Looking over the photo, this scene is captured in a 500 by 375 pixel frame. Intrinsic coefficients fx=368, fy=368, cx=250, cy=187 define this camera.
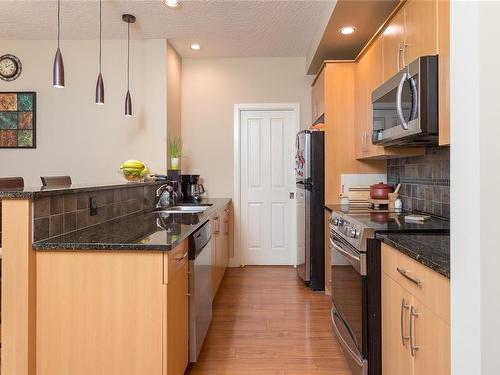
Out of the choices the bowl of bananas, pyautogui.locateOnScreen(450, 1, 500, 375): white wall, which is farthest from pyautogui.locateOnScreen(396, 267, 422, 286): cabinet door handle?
the bowl of bananas

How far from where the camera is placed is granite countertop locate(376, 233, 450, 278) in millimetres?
1217

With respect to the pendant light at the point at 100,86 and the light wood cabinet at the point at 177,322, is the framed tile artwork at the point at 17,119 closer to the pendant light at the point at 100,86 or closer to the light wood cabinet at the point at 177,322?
the pendant light at the point at 100,86

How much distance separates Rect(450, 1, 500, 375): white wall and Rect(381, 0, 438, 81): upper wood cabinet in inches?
49.6

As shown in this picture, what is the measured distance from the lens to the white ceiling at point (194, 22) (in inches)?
130

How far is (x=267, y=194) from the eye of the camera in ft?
15.7

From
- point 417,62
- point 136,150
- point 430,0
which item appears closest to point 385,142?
point 417,62

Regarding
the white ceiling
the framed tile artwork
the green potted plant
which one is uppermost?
the white ceiling

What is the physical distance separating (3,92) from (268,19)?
3.12 m

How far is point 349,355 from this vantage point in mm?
2061

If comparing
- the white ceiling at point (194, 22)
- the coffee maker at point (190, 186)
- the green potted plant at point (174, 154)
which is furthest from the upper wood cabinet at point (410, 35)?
the coffee maker at point (190, 186)

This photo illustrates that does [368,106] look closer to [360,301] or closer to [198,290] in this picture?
[360,301]

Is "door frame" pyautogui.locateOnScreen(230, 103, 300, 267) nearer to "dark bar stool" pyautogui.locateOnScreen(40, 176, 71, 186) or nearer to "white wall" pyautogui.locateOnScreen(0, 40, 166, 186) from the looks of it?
"white wall" pyautogui.locateOnScreen(0, 40, 166, 186)

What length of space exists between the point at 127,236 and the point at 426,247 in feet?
4.41

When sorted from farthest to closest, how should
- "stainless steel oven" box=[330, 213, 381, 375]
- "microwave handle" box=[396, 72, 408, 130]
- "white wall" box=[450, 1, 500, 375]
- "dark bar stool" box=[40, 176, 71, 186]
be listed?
"dark bar stool" box=[40, 176, 71, 186] < "microwave handle" box=[396, 72, 408, 130] < "stainless steel oven" box=[330, 213, 381, 375] < "white wall" box=[450, 1, 500, 375]
